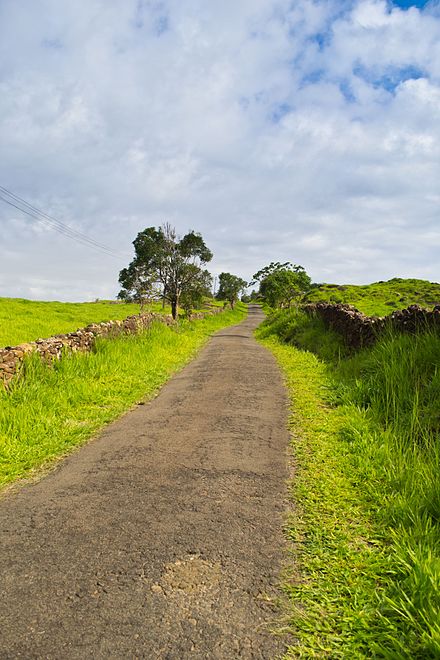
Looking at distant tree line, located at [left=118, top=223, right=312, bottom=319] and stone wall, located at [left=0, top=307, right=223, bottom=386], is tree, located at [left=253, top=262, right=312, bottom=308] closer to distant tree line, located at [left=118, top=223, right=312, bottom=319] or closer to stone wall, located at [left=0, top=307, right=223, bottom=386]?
distant tree line, located at [left=118, top=223, right=312, bottom=319]

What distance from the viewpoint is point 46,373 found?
26.7ft

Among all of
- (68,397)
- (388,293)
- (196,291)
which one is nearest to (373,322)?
(68,397)

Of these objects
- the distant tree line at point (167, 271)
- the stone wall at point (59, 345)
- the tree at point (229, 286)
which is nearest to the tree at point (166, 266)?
the distant tree line at point (167, 271)

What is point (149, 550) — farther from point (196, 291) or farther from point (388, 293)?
point (388, 293)

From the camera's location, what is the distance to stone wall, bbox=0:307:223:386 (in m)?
7.60

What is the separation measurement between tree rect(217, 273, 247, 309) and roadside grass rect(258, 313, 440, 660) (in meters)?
77.7

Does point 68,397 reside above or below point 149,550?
above

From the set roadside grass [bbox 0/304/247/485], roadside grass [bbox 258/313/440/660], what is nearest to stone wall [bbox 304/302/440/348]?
roadside grass [bbox 258/313/440/660]

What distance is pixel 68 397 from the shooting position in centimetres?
735

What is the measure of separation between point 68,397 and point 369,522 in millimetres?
5633

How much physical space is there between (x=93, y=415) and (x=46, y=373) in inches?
76.9

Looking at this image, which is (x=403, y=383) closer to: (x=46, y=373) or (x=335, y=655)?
(x=335, y=655)

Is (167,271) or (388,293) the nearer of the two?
(167,271)

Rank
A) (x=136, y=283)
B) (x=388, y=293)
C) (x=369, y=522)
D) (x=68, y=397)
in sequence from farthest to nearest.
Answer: (x=388, y=293) < (x=136, y=283) < (x=68, y=397) < (x=369, y=522)
